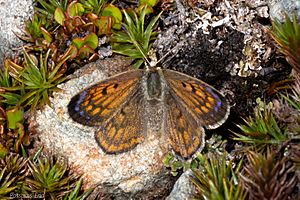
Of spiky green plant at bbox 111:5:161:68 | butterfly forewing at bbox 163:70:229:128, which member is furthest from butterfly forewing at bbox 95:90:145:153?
spiky green plant at bbox 111:5:161:68

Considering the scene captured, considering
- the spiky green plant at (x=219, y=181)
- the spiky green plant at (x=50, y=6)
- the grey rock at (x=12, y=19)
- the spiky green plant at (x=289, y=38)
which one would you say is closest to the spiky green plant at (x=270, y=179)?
the spiky green plant at (x=219, y=181)

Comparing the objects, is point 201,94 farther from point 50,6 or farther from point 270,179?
point 50,6

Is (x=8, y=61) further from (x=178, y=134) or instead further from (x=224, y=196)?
(x=224, y=196)

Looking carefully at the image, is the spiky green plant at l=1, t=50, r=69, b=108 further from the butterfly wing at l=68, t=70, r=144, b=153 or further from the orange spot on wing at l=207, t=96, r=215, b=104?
the orange spot on wing at l=207, t=96, r=215, b=104

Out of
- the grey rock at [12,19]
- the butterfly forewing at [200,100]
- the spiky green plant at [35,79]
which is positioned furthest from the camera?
the grey rock at [12,19]

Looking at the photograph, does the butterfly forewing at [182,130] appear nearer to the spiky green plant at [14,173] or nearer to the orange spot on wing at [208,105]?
the orange spot on wing at [208,105]
